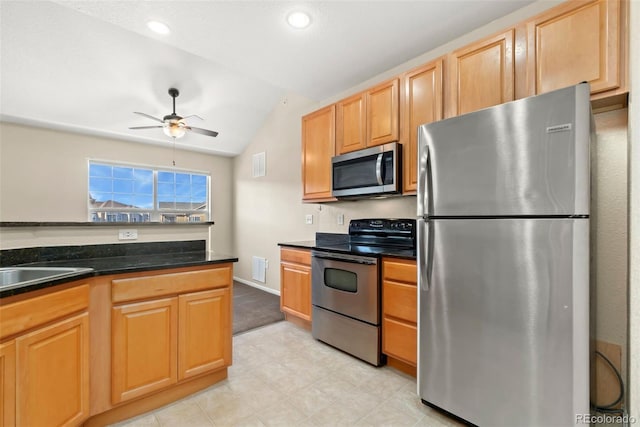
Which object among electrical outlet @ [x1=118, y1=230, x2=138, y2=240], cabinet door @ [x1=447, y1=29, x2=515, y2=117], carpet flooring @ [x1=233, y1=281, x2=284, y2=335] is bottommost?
carpet flooring @ [x1=233, y1=281, x2=284, y2=335]

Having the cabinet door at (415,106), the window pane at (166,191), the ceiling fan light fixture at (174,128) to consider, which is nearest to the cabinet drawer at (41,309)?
the cabinet door at (415,106)

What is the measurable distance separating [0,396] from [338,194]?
251cm

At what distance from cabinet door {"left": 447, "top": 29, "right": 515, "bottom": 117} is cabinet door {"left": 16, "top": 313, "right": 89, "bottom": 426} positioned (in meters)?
2.72

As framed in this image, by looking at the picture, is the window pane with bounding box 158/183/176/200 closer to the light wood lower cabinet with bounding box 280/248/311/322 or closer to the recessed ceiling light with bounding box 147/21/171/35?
the light wood lower cabinet with bounding box 280/248/311/322

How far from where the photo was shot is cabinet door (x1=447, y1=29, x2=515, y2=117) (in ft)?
6.18

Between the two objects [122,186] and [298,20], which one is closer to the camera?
[298,20]

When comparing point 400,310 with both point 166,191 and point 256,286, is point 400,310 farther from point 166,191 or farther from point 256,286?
point 166,191

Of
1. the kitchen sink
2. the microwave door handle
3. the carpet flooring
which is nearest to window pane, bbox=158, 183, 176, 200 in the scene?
the carpet flooring

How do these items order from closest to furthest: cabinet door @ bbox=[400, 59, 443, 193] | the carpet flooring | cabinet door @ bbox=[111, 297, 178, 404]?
cabinet door @ bbox=[111, 297, 178, 404]
cabinet door @ bbox=[400, 59, 443, 193]
the carpet flooring

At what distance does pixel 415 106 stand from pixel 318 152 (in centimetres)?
120

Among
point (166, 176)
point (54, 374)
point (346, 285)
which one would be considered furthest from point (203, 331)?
point (166, 176)

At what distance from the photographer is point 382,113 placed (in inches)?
104

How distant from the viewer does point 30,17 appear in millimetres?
2676

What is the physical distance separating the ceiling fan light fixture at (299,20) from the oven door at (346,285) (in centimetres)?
186
